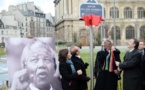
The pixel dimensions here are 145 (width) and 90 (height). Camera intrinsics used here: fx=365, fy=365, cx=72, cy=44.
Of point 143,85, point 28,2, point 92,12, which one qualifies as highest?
point 28,2

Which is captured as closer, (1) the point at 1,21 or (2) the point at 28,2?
(1) the point at 1,21

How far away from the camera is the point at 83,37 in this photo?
262 ft

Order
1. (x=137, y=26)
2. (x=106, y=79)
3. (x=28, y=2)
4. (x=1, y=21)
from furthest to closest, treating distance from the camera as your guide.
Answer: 1. (x=28, y=2)
2. (x=1, y=21)
3. (x=137, y=26)
4. (x=106, y=79)

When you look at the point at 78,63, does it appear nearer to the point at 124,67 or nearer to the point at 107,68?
the point at 124,67

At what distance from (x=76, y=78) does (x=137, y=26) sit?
A: 7204 cm

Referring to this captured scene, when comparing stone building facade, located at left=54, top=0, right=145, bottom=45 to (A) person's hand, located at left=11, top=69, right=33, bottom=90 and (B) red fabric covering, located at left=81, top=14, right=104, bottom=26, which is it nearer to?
(B) red fabric covering, located at left=81, top=14, right=104, bottom=26

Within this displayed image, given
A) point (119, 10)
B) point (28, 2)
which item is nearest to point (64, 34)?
point (119, 10)

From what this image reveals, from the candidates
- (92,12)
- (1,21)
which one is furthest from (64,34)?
(92,12)

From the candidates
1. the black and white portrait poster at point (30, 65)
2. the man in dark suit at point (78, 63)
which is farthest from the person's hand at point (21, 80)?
the man in dark suit at point (78, 63)

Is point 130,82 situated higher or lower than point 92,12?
lower

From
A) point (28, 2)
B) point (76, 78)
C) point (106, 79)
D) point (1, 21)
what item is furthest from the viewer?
point (28, 2)

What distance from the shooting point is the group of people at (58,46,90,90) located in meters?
8.52

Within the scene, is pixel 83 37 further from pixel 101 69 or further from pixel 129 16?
pixel 101 69

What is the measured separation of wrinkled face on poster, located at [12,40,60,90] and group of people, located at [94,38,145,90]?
2.12 metres
